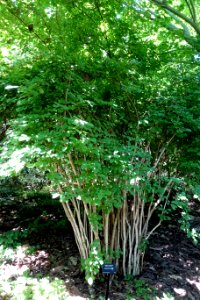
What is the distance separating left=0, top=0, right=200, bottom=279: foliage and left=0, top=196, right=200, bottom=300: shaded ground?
0.81 ft

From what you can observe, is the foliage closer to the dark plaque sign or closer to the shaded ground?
the dark plaque sign

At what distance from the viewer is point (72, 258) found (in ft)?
9.13

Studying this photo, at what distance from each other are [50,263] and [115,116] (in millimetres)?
1702

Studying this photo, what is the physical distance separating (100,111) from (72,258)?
5.23 ft

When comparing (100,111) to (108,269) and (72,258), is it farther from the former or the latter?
(72,258)

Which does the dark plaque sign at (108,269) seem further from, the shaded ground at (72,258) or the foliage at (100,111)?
the shaded ground at (72,258)

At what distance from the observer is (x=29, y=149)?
181 centimetres

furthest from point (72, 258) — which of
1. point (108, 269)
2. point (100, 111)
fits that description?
point (100, 111)

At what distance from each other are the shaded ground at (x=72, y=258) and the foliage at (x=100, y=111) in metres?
0.25

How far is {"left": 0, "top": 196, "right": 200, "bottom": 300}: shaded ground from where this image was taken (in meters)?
2.41

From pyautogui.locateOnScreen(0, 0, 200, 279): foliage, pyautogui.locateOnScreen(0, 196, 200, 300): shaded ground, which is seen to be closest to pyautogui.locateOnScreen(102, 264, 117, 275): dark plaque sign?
pyautogui.locateOnScreen(0, 0, 200, 279): foliage

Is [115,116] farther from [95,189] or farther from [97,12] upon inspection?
[97,12]

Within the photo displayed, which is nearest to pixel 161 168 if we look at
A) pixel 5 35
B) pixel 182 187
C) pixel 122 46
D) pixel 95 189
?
pixel 182 187

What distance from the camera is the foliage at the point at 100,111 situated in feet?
6.45
